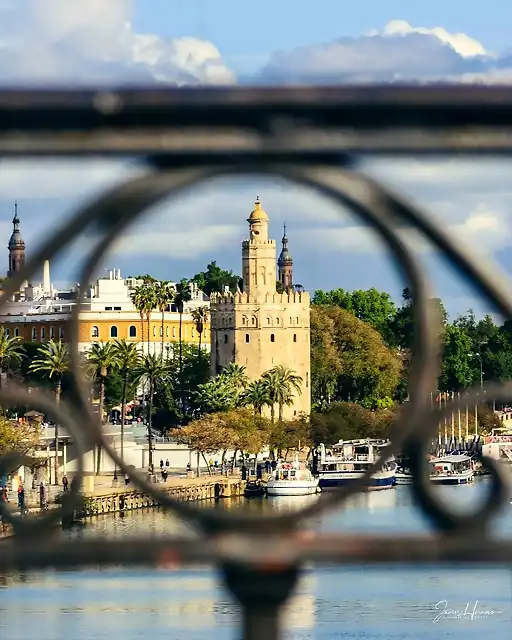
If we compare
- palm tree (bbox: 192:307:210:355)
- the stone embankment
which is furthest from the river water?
palm tree (bbox: 192:307:210:355)

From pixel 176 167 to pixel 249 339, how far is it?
Result: 77211 mm

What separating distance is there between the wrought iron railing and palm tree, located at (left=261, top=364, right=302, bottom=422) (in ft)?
222

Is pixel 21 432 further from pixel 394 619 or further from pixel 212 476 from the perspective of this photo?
pixel 212 476

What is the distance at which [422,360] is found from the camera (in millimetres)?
1652

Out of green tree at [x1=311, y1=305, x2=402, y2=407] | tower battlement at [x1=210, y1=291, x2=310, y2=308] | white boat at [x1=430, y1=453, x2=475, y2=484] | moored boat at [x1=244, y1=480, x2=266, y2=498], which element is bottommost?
moored boat at [x1=244, y1=480, x2=266, y2=498]

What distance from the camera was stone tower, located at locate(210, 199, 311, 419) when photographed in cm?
7862

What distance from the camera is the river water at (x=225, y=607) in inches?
1172

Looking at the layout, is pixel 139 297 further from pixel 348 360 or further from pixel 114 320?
pixel 348 360

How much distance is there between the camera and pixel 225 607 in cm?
3331

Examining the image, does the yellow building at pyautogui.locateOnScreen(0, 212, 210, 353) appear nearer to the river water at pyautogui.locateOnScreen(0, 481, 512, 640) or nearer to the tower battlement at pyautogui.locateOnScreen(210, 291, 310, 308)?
the tower battlement at pyautogui.locateOnScreen(210, 291, 310, 308)

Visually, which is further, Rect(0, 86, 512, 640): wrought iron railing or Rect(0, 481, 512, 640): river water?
Rect(0, 481, 512, 640): river water

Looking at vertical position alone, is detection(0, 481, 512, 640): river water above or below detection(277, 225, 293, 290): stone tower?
below

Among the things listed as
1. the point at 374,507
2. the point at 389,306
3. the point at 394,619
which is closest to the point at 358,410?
the point at 389,306

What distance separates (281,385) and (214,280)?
25407 mm
